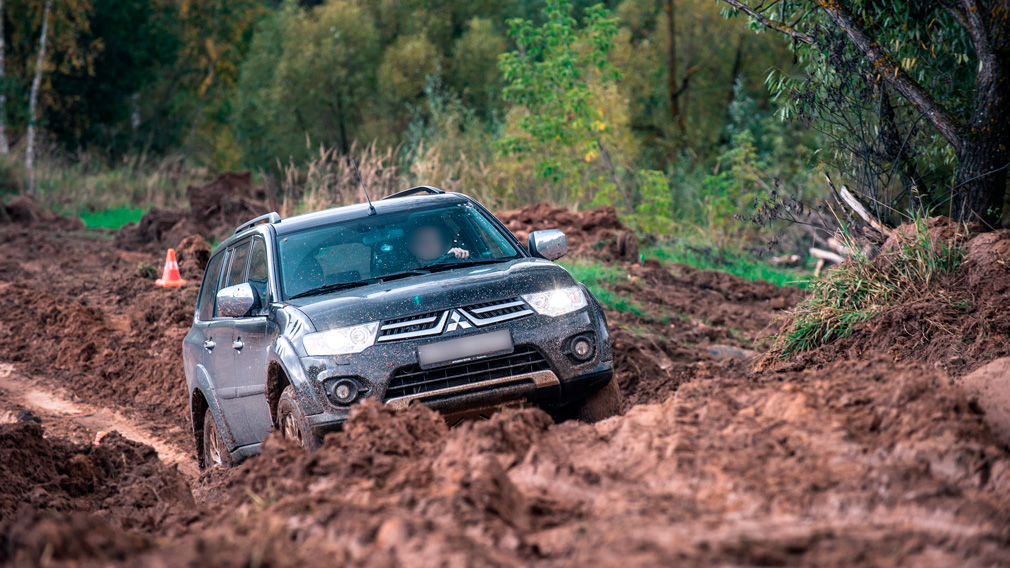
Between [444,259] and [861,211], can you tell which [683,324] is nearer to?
[861,211]

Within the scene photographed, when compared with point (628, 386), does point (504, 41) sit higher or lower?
higher

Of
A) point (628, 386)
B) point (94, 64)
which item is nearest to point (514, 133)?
point (628, 386)

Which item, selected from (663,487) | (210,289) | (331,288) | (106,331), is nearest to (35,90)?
(106,331)

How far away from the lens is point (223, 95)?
1665 inches

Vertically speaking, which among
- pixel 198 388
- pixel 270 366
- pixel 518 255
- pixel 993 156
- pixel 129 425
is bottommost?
pixel 129 425

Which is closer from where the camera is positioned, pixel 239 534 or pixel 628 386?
pixel 239 534

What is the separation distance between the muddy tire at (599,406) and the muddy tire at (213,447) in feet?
8.43

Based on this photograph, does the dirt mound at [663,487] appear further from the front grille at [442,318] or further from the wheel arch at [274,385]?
the wheel arch at [274,385]

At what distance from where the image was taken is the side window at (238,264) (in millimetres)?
7035

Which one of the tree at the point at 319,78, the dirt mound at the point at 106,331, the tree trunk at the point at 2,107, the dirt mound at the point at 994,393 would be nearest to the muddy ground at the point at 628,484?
the dirt mound at the point at 994,393

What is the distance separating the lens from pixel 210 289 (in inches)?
303

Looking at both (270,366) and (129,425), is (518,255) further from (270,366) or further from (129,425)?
(129,425)

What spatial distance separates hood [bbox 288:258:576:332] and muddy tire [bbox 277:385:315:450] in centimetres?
44

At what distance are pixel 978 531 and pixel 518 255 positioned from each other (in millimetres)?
4049
